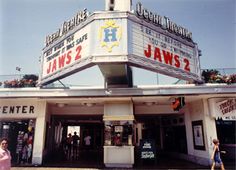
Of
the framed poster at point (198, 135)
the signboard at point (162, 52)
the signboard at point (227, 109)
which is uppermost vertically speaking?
the signboard at point (162, 52)

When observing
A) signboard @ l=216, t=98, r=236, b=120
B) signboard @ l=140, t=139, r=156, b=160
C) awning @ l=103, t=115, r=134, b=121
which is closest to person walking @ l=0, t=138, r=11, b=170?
awning @ l=103, t=115, r=134, b=121

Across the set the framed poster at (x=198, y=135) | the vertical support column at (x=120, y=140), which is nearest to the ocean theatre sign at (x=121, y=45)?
the framed poster at (x=198, y=135)

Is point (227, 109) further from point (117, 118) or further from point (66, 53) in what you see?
point (66, 53)

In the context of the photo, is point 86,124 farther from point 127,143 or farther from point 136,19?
point 136,19

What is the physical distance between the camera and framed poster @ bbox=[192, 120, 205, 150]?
39.1 feet

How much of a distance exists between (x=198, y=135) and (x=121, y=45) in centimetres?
734

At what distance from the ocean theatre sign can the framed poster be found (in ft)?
9.24

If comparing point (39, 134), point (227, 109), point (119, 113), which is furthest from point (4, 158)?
point (227, 109)

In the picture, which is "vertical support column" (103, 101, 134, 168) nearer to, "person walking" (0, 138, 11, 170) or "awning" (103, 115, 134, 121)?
"awning" (103, 115, 134, 121)

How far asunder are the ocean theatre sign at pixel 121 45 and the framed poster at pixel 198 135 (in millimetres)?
2818

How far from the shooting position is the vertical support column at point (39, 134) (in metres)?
11.8

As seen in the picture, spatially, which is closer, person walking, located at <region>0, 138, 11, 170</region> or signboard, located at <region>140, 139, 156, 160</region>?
person walking, located at <region>0, 138, 11, 170</region>

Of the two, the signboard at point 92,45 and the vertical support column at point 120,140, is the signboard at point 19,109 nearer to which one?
the signboard at point 92,45

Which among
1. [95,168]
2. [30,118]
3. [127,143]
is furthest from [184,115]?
[30,118]
